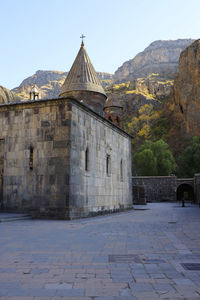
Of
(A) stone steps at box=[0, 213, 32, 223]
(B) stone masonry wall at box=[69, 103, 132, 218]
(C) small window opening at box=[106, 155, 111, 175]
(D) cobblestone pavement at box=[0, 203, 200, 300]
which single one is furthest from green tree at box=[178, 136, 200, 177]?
(D) cobblestone pavement at box=[0, 203, 200, 300]

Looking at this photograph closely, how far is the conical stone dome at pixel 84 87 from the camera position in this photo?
18.8 meters

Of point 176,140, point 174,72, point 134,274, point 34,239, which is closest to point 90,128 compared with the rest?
point 34,239

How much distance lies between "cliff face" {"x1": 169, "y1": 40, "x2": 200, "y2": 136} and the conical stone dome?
38.2 metres

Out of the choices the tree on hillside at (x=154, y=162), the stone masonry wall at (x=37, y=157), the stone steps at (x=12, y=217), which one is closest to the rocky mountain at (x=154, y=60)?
the tree on hillside at (x=154, y=162)

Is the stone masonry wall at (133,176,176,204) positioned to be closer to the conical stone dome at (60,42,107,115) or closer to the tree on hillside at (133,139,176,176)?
the tree on hillside at (133,139,176,176)

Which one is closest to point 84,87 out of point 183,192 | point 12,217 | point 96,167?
point 96,167

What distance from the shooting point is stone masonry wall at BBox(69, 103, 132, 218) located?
12.0 meters

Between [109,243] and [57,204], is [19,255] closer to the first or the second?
[109,243]

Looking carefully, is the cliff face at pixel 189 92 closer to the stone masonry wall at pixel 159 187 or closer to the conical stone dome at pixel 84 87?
the stone masonry wall at pixel 159 187

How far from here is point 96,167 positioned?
14.3m

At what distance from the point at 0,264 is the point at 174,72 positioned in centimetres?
11364

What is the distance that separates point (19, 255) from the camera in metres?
4.76

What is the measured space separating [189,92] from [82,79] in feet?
134

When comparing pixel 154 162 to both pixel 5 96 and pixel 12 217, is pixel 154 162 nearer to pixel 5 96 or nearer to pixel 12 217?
pixel 5 96
